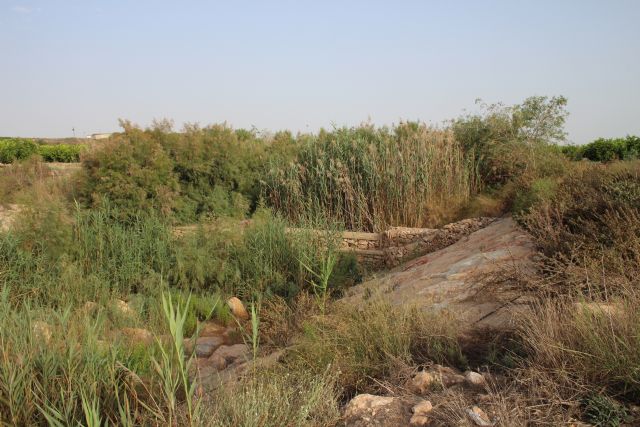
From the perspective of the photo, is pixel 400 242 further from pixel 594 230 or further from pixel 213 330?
pixel 594 230

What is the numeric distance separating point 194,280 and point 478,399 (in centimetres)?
495

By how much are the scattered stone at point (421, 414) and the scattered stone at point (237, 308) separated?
4128 mm

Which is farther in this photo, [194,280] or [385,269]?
[385,269]

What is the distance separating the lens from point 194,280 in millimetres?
7449

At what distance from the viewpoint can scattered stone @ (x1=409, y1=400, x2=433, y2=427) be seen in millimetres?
3084

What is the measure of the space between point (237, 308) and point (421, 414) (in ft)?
14.1

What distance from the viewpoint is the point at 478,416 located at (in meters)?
2.95

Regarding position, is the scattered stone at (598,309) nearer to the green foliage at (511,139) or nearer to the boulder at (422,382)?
the boulder at (422,382)

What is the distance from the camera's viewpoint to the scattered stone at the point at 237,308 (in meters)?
7.05

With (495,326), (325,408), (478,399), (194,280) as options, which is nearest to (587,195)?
(495,326)

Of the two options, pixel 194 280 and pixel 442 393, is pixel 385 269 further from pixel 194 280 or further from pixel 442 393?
pixel 442 393

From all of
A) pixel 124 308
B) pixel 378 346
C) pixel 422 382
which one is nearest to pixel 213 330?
pixel 124 308

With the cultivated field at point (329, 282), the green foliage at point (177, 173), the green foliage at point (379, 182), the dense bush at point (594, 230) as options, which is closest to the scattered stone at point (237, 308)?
the cultivated field at point (329, 282)

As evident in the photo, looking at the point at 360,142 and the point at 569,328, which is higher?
the point at 360,142
